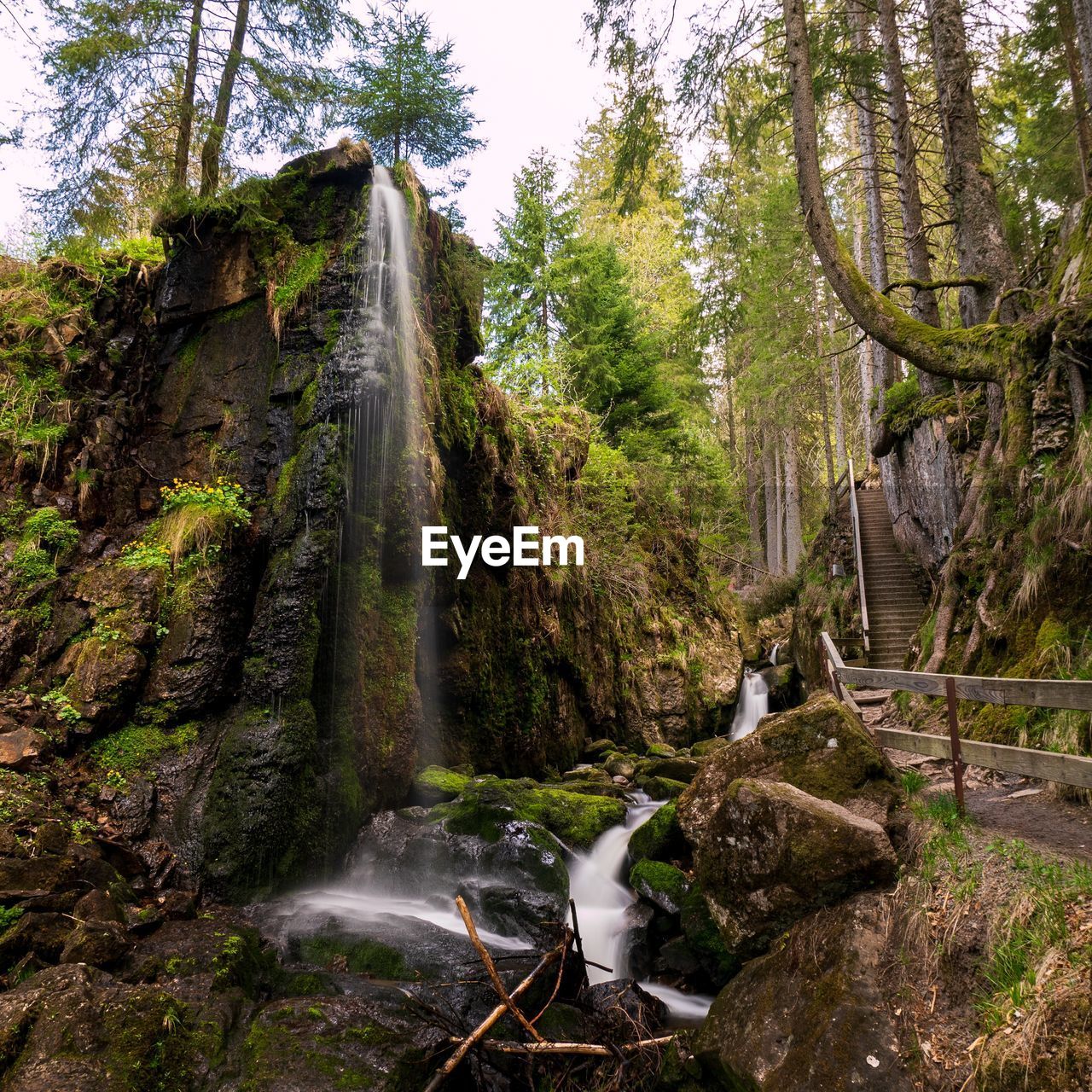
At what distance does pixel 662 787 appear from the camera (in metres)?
9.98

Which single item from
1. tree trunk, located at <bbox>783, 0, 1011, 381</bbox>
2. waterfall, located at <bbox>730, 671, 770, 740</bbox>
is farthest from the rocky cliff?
waterfall, located at <bbox>730, 671, 770, 740</bbox>

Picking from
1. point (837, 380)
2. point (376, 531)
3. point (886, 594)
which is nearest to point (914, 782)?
point (376, 531)

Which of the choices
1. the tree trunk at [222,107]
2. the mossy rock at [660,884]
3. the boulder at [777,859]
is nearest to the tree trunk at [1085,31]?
the boulder at [777,859]

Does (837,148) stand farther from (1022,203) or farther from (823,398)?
(823,398)

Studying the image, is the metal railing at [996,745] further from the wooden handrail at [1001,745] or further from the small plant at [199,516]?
the small plant at [199,516]

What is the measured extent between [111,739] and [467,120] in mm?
13833

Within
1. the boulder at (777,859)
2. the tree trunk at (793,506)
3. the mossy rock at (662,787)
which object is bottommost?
the mossy rock at (662,787)

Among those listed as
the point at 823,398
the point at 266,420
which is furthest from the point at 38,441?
the point at 823,398

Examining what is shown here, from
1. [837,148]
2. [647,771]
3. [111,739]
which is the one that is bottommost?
[647,771]

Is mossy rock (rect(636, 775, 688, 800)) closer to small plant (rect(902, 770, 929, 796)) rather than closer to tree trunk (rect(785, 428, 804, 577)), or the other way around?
small plant (rect(902, 770, 929, 796))

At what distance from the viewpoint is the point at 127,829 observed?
6711 millimetres

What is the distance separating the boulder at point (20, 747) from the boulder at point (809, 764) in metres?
6.23

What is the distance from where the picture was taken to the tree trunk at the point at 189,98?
10.7 metres

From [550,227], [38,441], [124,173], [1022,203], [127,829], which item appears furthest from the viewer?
[550,227]
